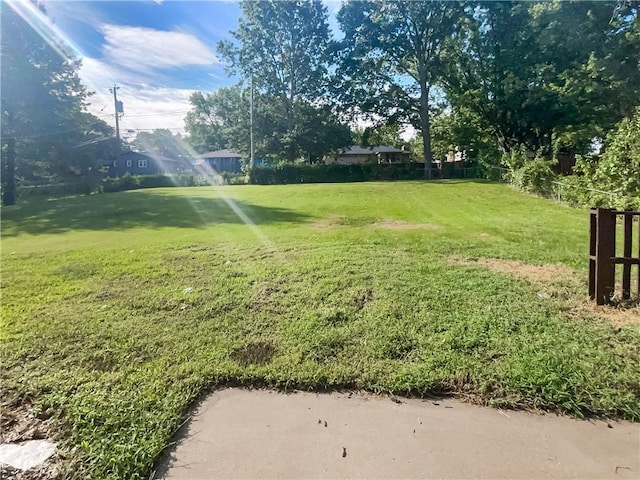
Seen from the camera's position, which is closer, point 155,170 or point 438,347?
point 438,347

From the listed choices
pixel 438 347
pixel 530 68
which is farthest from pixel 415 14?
pixel 438 347

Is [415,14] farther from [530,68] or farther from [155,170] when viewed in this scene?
[155,170]

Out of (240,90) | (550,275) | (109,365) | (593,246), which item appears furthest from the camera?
(240,90)

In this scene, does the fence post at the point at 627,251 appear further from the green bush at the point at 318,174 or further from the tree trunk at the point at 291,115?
the tree trunk at the point at 291,115

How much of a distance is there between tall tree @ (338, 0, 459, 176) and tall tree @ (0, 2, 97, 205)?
67.8 feet

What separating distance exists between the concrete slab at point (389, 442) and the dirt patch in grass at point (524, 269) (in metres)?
2.54

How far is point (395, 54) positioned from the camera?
101 feet

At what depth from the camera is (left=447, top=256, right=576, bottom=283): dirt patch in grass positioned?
14.5 ft

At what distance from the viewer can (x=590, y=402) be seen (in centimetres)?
226

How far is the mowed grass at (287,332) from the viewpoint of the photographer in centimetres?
232

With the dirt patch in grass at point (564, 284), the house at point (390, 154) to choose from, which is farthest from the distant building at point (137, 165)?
the dirt patch in grass at point (564, 284)

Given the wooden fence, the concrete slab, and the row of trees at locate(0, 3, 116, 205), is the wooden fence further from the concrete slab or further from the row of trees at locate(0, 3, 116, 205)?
the row of trees at locate(0, 3, 116, 205)

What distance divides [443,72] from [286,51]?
14489 mm

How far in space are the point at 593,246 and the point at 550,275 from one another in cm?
94
